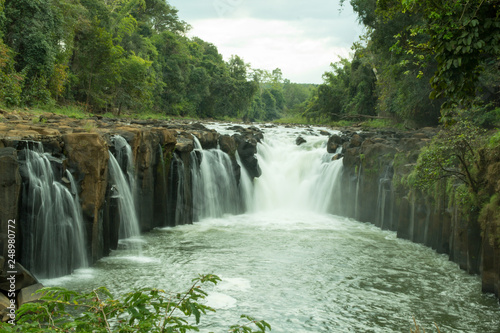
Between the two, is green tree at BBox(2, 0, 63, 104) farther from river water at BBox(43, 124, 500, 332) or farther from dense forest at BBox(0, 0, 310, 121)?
river water at BBox(43, 124, 500, 332)

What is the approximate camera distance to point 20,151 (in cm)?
889

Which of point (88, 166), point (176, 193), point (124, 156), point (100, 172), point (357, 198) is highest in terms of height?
point (124, 156)

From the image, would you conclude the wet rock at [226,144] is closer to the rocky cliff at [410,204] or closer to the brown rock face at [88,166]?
the rocky cliff at [410,204]

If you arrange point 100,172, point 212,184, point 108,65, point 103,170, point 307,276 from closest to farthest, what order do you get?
1. point 307,276
2. point 100,172
3. point 103,170
4. point 212,184
5. point 108,65

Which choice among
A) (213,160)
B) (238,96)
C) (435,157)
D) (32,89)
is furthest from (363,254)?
(238,96)

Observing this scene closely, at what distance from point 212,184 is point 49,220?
8.93 metres

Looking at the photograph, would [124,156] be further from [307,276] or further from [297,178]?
[297,178]

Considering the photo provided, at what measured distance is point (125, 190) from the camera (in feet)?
41.7

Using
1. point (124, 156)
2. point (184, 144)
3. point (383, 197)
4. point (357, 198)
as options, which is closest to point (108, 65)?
point (184, 144)

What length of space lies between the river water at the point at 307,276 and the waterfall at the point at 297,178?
2.94m

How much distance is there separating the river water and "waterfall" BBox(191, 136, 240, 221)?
1.84 feet

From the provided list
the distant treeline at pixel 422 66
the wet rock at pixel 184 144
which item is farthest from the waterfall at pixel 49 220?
the distant treeline at pixel 422 66

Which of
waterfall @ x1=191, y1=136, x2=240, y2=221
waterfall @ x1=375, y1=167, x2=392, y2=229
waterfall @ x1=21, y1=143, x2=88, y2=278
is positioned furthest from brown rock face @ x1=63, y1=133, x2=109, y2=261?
waterfall @ x1=375, y1=167, x2=392, y2=229

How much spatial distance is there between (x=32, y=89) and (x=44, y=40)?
2840 mm
